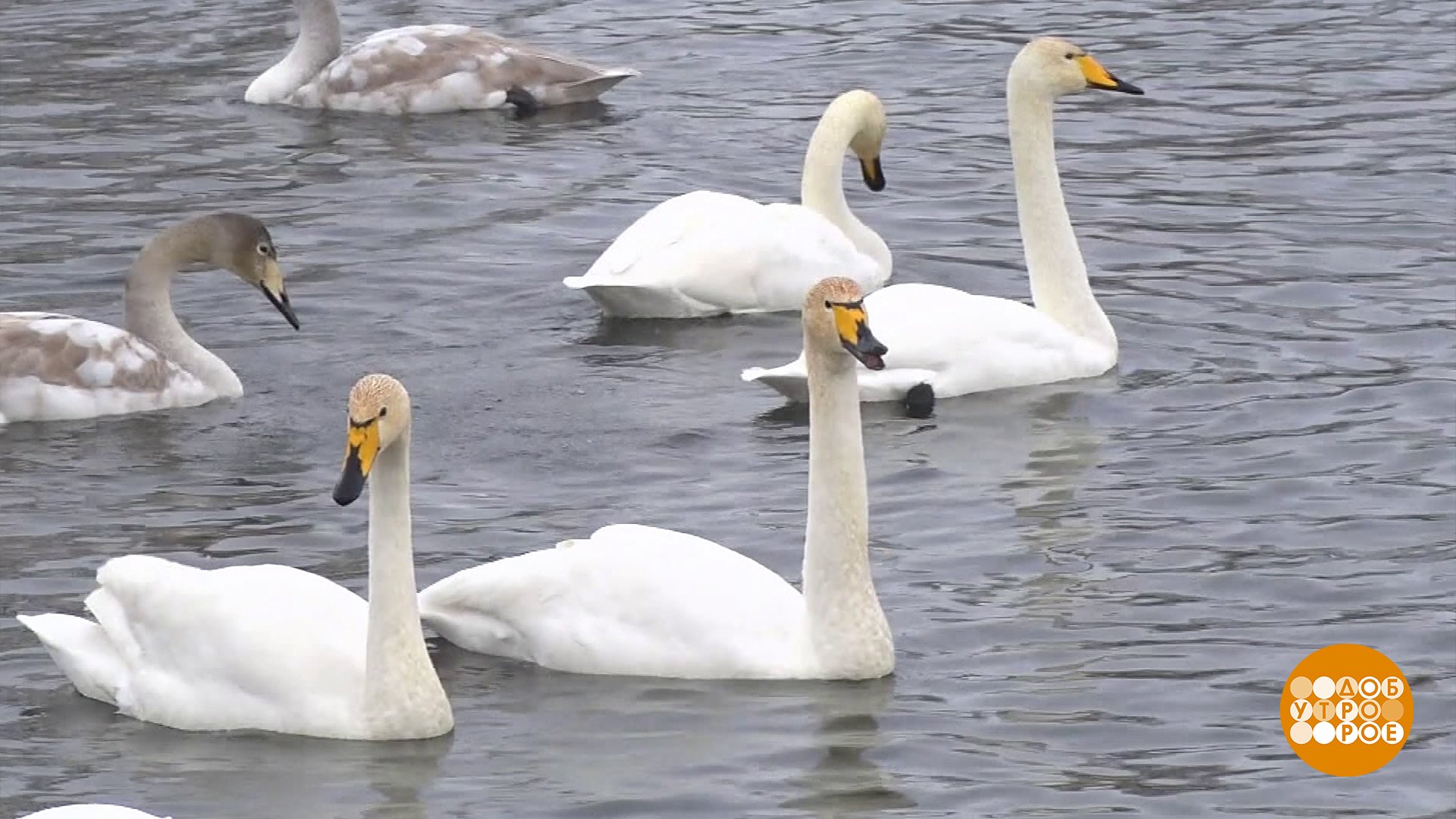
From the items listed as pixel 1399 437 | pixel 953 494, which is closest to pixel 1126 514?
pixel 953 494

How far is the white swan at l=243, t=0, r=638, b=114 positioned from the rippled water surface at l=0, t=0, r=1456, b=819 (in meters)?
0.19

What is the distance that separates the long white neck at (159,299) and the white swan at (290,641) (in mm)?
4153

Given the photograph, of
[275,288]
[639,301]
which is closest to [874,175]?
[639,301]

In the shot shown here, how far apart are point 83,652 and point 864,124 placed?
689cm

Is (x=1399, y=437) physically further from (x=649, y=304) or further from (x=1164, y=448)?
(x=649, y=304)

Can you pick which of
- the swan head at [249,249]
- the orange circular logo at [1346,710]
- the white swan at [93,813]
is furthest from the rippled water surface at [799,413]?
the white swan at [93,813]

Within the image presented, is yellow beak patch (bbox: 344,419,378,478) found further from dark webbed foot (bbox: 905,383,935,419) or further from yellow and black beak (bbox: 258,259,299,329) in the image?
yellow and black beak (bbox: 258,259,299,329)

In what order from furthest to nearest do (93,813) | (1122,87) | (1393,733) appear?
(1122,87) → (1393,733) → (93,813)

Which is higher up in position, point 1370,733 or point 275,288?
point 275,288

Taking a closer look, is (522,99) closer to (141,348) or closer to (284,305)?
(284,305)

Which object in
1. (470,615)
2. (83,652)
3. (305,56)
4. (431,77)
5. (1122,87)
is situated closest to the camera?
(83,652)

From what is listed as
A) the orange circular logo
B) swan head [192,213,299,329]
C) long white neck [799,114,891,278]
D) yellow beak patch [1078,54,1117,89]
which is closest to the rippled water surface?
the orange circular logo

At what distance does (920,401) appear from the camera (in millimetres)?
12203

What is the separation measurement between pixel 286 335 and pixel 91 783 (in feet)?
19.1
